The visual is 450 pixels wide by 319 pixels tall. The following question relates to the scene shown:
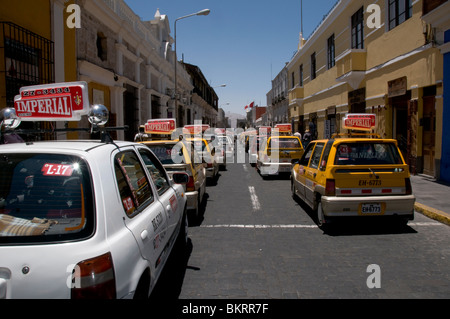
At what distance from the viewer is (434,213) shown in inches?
265

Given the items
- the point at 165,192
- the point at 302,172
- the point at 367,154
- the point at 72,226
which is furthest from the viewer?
the point at 302,172

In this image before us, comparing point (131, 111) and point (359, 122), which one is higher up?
point (131, 111)

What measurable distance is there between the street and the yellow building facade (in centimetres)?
547

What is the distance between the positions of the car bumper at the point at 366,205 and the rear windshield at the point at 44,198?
439cm

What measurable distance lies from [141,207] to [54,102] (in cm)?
146

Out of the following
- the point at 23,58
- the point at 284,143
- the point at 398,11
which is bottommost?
the point at 284,143

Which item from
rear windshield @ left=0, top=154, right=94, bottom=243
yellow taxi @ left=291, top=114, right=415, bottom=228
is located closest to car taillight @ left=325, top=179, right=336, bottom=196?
yellow taxi @ left=291, top=114, right=415, bottom=228

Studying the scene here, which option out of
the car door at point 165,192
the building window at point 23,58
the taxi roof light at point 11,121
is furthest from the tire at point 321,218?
the building window at point 23,58

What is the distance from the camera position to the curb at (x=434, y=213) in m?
6.40

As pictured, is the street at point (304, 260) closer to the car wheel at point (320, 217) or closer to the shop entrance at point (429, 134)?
the car wheel at point (320, 217)

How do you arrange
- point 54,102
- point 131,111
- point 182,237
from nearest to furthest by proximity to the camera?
point 54,102 → point 182,237 → point 131,111

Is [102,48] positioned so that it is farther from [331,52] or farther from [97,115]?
[331,52]

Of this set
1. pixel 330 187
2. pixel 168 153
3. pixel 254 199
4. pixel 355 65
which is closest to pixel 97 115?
pixel 168 153
